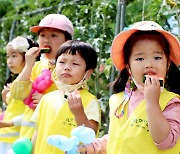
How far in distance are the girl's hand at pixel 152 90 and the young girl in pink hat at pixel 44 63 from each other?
104 cm

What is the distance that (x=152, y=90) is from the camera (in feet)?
5.88

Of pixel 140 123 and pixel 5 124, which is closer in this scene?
pixel 140 123

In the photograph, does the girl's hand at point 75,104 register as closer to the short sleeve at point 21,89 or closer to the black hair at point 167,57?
the black hair at point 167,57

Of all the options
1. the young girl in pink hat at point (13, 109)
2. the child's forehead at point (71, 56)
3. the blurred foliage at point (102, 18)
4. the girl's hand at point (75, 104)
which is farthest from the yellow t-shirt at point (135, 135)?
the young girl in pink hat at point (13, 109)

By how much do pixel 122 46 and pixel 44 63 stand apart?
36.2 inches

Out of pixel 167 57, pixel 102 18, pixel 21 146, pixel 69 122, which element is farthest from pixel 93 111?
pixel 102 18

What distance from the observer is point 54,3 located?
13.8ft

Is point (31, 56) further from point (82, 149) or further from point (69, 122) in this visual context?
point (82, 149)

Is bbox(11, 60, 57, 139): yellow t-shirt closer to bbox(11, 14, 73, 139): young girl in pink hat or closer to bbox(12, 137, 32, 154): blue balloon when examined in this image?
bbox(11, 14, 73, 139): young girl in pink hat

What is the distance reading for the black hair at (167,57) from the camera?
77.3 inches

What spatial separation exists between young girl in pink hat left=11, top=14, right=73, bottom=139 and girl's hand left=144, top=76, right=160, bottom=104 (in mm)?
1042

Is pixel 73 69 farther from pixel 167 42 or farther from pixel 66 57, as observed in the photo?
pixel 167 42

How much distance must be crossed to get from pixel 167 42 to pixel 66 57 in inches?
23.0

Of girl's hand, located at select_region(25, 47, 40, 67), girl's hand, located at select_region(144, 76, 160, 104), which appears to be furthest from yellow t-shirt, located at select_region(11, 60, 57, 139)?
girl's hand, located at select_region(144, 76, 160, 104)
